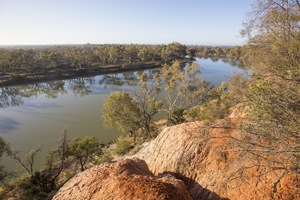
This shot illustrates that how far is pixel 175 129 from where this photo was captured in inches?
454

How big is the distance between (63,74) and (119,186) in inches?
2533

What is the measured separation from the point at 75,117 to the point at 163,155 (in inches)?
965

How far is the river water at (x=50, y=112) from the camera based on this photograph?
2594cm

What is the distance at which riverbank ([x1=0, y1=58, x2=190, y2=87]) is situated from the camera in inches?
2208

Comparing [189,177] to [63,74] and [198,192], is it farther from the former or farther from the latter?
[63,74]

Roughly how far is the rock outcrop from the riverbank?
183 ft

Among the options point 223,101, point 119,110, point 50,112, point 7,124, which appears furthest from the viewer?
point 50,112

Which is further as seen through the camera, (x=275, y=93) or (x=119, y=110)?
(x=119, y=110)

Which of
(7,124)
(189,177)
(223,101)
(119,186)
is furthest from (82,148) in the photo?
(7,124)

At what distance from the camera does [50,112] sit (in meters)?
35.6

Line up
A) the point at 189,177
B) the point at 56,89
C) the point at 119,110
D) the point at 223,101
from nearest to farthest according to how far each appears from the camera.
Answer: the point at 189,177 → the point at 223,101 → the point at 119,110 → the point at 56,89

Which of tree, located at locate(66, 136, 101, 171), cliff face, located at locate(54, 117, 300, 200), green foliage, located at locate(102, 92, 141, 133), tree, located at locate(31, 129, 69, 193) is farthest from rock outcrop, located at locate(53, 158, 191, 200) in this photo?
green foliage, located at locate(102, 92, 141, 133)

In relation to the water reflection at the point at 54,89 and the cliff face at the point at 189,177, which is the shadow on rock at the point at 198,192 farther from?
the water reflection at the point at 54,89

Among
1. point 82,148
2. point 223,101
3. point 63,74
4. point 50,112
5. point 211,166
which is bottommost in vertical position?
point 50,112
